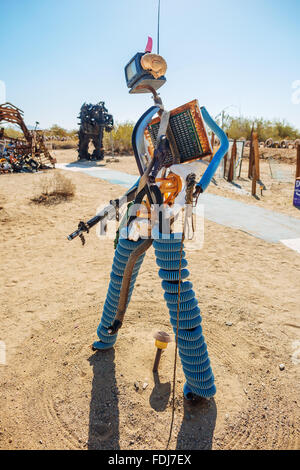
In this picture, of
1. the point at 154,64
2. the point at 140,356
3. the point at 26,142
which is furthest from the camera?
the point at 26,142

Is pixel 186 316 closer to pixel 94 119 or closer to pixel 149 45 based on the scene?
pixel 149 45

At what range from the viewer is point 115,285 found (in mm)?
2426

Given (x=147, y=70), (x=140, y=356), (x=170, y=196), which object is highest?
(x=147, y=70)

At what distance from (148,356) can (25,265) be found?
101 inches

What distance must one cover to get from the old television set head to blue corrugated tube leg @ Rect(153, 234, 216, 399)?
0.99m

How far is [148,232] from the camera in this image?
6.72 feet

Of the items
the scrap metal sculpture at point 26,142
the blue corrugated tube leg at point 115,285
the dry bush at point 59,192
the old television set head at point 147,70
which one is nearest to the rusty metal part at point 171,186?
the blue corrugated tube leg at point 115,285

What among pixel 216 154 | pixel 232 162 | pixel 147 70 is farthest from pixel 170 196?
pixel 232 162

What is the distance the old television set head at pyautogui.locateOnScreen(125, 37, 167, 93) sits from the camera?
186cm

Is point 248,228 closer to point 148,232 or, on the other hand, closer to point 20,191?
point 148,232

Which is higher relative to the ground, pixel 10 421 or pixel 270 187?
pixel 270 187

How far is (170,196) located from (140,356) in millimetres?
1417

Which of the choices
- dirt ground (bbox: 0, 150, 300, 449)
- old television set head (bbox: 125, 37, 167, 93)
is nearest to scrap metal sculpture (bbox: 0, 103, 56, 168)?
dirt ground (bbox: 0, 150, 300, 449)

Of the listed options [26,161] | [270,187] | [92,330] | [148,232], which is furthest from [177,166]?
[26,161]
